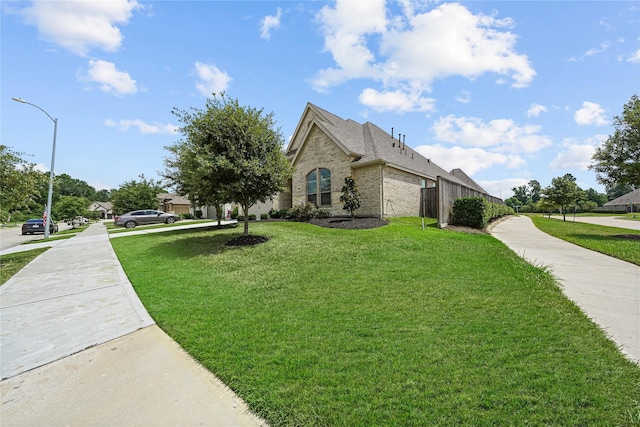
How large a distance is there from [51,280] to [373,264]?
330 inches

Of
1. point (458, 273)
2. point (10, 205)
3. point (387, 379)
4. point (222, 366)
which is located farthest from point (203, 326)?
point (10, 205)

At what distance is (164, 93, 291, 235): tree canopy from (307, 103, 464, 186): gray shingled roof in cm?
764

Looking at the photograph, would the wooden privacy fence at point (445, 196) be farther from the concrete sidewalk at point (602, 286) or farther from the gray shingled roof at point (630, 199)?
the gray shingled roof at point (630, 199)

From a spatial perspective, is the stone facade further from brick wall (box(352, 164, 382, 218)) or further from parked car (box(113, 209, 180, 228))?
parked car (box(113, 209, 180, 228))

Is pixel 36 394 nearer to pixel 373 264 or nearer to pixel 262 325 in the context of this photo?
pixel 262 325

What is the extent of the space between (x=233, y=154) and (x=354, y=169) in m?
9.41

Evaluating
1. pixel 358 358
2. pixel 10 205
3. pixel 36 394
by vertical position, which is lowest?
pixel 36 394

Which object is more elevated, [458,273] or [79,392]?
[458,273]

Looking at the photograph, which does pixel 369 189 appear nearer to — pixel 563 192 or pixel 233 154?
pixel 233 154

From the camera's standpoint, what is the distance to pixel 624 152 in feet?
40.8

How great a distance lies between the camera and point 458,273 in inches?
231

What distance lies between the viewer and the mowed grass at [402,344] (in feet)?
7.44

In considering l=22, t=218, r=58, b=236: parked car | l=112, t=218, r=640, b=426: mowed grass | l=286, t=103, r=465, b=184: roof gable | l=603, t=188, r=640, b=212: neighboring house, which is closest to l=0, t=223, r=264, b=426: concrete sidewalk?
l=112, t=218, r=640, b=426: mowed grass

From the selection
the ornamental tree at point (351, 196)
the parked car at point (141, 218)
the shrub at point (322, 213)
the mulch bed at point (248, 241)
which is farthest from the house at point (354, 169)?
the parked car at point (141, 218)
